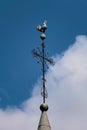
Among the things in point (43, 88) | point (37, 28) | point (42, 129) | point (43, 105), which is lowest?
point (42, 129)

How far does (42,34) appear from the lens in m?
16.8

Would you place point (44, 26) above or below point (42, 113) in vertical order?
above

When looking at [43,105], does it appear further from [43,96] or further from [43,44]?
[43,44]

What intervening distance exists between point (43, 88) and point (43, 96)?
1.38 feet

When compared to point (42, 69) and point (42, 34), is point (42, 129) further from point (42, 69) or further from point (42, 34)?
point (42, 34)

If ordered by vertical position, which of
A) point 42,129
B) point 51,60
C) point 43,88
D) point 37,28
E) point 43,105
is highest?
point 37,28

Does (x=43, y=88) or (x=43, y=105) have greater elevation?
(x=43, y=88)

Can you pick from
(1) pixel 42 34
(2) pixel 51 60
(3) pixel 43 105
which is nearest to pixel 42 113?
(3) pixel 43 105

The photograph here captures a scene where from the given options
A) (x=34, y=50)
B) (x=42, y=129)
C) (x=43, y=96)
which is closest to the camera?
(x=42, y=129)

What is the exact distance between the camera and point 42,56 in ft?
54.7

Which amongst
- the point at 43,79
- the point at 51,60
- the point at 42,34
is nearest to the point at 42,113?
the point at 43,79

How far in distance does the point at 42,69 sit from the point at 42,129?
291cm

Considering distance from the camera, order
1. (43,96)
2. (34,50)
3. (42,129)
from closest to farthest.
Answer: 1. (42,129)
2. (43,96)
3. (34,50)

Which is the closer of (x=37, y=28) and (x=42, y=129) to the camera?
(x=42, y=129)
